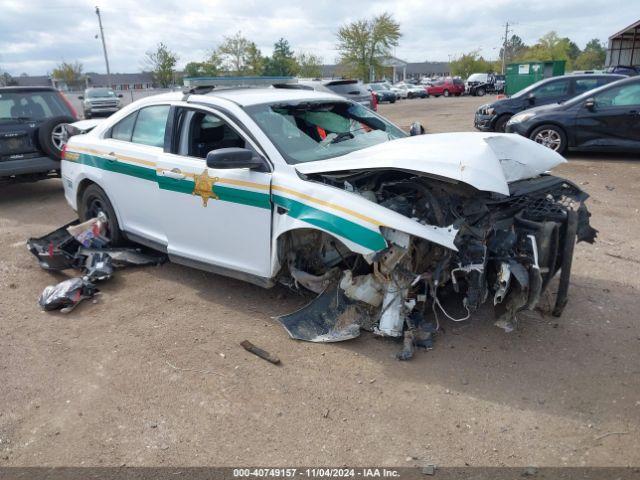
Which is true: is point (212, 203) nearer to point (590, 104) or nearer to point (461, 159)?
point (461, 159)

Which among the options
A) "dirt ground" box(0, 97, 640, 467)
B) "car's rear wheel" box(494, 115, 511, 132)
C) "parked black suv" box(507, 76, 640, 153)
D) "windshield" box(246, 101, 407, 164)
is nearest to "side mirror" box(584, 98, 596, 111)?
"parked black suv" box(507, 76, 640, 153)

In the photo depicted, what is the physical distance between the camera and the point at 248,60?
6072cm

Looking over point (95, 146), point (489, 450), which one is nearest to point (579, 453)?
point (489, 450)

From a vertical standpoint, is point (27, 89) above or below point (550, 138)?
above

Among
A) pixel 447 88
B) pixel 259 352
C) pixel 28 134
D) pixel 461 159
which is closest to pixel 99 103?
pixel 28 134

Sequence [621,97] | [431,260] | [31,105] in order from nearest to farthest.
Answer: [431,260] < [31,105] < [621,97]

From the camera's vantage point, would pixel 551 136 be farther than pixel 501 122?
No

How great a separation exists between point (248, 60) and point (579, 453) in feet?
206

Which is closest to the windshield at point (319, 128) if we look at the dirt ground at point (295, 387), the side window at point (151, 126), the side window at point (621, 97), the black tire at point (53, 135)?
the side window at point (151, 126)

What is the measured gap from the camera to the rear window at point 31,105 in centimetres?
812

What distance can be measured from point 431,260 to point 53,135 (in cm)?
679

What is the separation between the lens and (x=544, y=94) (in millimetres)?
12266

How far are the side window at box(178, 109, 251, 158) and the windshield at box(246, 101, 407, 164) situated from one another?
0.43 m

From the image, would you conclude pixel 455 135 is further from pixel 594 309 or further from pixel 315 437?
pixel 315 437
